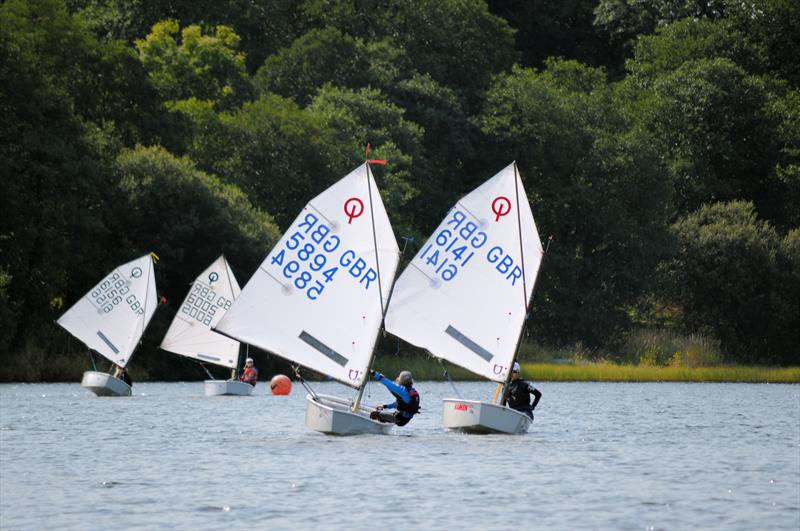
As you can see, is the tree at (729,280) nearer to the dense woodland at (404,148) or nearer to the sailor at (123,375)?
the dense woodland at (404,148)

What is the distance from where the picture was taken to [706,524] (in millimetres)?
23766

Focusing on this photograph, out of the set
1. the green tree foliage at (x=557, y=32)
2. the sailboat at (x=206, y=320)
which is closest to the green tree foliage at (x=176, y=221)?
the sailboat at (x=206, y=320)

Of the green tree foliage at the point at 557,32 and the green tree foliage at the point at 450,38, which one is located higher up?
the green tree foliage at the point at 557,32

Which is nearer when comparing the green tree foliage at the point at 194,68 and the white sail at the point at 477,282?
the white sail at the point at 477,282

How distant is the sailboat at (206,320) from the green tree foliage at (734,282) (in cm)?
3706

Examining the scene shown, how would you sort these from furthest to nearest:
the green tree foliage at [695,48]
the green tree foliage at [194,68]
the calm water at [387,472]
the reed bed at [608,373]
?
the green tree foliage at [695,48]
the green tree foliage at [194,68]
the reed bed at [608,373]
the calm water at [387,472]

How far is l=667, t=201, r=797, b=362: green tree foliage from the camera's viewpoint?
295 feet

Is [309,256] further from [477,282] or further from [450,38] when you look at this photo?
[450,38]

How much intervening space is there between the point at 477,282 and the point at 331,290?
11.9 feet

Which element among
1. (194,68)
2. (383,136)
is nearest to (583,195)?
(383,136)

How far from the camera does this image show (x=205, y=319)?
6234cm

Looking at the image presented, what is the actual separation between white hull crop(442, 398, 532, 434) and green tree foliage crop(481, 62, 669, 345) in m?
55.9

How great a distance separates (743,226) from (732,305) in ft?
15.0

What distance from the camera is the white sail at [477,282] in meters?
37.1
